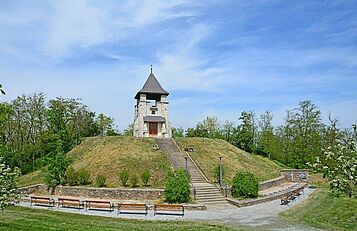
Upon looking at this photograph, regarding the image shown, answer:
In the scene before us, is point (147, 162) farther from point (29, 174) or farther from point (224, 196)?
point (29, 174)

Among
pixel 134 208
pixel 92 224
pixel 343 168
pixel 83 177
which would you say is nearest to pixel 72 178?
pixel 83 177

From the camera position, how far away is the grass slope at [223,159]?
32.6 meters

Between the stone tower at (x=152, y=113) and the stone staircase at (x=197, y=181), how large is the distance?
453cm

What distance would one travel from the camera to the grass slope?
32625mm

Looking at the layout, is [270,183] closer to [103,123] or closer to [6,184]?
[6,184]

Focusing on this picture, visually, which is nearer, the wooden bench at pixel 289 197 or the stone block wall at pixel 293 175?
the wooden bench at pixel 289 197

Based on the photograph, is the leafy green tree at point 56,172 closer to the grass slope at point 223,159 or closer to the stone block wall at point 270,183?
the grass slope at point 223,159

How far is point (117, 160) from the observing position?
3222cm

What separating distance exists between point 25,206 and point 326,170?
20.9m

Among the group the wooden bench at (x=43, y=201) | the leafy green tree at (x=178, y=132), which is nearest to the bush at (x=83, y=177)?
the wooden bench at (x=43, y=201)

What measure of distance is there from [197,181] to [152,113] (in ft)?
56.0

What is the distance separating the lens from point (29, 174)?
37.1 metres

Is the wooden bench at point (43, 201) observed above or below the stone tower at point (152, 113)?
below

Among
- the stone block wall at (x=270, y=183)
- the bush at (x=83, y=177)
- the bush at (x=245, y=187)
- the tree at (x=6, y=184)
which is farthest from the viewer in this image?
the stone block wall at (x=270, y=183)
